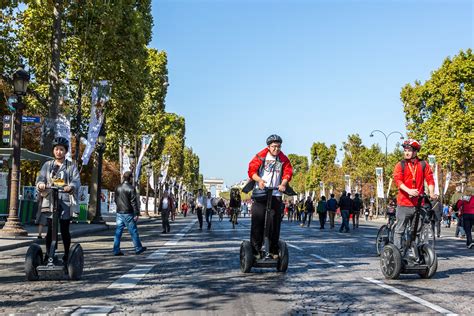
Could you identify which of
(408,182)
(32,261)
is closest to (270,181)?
(408,182)

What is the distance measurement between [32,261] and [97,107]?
57.7ft

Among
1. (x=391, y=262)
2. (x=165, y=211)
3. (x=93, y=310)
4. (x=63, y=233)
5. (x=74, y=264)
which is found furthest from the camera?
(x=165, y=211)

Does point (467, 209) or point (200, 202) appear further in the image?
point (200, 202)

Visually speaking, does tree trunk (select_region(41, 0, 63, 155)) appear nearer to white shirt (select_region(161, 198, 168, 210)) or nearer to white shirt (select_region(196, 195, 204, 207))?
white shirt (select_region(161, 198, 168, 210))

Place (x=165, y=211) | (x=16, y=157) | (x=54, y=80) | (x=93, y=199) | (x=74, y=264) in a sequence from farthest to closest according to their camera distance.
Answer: (x=93, y=199) → (x=165, y=211) → (x=54, y=80) → (x=16, y=157) → (x=74, y=264)

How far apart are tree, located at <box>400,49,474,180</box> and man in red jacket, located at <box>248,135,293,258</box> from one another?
40.7m

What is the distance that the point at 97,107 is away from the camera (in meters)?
24.7

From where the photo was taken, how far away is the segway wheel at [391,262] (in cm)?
816

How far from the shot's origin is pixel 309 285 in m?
7.58

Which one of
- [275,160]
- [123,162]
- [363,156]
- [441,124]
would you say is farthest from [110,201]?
[275,160]

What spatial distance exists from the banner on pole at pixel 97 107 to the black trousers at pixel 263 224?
17038 mm

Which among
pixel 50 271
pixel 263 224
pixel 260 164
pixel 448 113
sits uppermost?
pixel 448 113

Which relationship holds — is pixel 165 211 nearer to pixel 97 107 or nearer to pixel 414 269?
pixel 97 107

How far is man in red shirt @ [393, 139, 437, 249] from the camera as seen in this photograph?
27.8 ft
